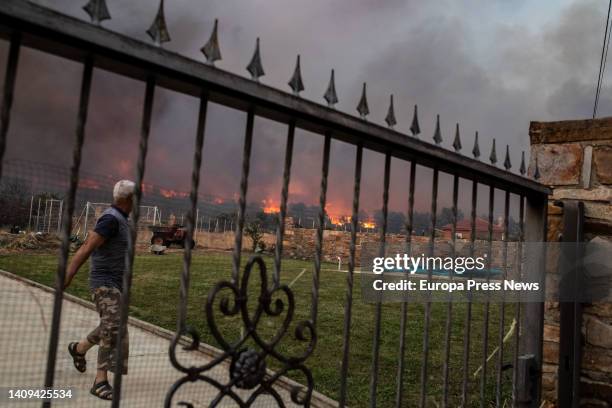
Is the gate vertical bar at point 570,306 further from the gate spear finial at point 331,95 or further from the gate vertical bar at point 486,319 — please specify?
the gate spear finial at point 331,95

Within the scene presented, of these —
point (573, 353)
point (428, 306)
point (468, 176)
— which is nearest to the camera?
point (428, 306)

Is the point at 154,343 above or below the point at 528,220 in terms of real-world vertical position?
below

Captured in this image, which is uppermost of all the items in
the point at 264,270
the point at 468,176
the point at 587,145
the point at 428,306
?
the point at 587,145

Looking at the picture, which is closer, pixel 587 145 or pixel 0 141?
pixel 0 141

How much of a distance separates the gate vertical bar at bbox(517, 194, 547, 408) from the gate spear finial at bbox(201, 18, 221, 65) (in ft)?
7.03

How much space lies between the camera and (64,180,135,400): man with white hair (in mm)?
3494

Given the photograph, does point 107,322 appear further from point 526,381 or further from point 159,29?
point 159,29

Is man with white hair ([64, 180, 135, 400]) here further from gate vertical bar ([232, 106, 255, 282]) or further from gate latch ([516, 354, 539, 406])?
gate latch ([516, 354, 539, 406])

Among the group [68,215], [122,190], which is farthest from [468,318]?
[122,190]

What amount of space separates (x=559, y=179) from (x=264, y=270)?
230 centimetres

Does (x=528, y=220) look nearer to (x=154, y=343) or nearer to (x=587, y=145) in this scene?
(x=587, y=145)

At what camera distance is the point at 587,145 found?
292cm

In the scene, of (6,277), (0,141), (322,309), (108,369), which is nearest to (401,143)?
(0,141)

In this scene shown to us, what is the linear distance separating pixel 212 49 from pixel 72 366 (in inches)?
175
